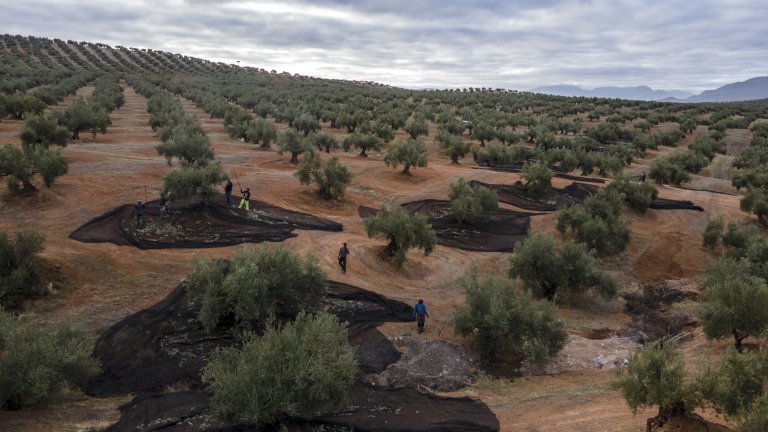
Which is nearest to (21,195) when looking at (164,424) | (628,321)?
(164,424)

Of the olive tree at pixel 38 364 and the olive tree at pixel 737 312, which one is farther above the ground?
the olive tree at pixel 737 312

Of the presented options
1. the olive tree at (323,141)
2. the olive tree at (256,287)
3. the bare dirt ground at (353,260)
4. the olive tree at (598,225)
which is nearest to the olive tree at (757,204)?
the bare dirt ground at (353,260)

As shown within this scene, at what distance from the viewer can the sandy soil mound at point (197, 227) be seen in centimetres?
2269

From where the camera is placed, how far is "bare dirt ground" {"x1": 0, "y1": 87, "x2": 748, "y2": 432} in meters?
13.2

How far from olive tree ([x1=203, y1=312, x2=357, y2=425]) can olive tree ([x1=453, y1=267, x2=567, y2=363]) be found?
6807 millimetres

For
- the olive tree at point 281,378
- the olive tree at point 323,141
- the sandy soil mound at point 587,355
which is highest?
the olive tree at point 323,141

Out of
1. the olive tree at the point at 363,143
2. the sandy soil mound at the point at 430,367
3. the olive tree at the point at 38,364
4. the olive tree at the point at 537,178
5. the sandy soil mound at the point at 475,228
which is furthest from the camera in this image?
the olive tree at the point at 363,143

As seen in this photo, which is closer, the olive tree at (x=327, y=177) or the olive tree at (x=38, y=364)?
the olive tree at (x=38, y=364)

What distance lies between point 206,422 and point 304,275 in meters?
7.30

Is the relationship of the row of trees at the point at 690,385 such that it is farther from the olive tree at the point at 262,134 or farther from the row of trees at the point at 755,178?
the olive tree at the point at 262,134

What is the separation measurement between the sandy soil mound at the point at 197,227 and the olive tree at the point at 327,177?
4488 mm

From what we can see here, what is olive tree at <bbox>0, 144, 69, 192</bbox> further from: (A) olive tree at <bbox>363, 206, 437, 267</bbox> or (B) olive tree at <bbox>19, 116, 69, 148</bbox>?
(A) olive tree at <bbox>363, 206, 437, 267</bbox>

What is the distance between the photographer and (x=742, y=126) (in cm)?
7850

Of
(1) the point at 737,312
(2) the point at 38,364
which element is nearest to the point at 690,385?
(1) the point at 737,312
